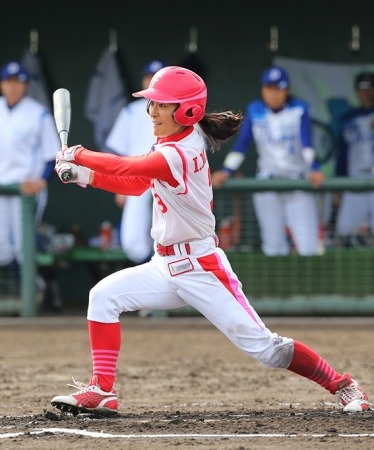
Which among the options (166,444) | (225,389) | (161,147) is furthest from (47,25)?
(166,444)

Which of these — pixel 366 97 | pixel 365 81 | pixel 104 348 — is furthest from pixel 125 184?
pixel 366 97

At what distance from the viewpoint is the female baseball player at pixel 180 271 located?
5.16 m

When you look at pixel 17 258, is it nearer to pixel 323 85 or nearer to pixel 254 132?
pixel 254 132

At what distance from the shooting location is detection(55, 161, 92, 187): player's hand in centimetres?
494

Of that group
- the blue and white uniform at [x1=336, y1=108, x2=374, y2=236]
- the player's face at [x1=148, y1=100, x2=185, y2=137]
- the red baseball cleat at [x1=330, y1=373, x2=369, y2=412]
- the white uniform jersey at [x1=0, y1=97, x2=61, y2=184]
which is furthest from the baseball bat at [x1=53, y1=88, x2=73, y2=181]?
the blue and white uniform at [x1=336, y1=108, x2=374, y2=236]

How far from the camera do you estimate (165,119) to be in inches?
205

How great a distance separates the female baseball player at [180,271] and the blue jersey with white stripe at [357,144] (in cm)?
526

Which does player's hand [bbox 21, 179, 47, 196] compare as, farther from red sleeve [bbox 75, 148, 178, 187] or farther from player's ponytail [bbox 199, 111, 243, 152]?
red sleeve [bbox 75, 148, 178, 187]

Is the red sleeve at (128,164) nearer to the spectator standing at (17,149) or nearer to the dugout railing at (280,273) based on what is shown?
the dugout railing at (280,273)

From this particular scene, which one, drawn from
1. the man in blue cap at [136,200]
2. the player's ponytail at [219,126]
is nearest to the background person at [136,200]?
the man in blue cap at [136,200]

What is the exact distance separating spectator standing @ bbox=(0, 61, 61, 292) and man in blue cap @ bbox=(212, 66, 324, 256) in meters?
1.35

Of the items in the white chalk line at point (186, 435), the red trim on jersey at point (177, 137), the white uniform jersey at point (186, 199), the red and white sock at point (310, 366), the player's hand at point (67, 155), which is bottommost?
the white chalk line at point (186, 435)

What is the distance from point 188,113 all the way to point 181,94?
83 mm

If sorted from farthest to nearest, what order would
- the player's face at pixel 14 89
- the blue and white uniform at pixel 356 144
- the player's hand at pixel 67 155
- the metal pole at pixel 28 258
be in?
the blue and white uniform at pixel 356 144 < the player's face at pixel 14 89 < the metal pole at pixel 28 258 < the player's hand at pixel 67 155
